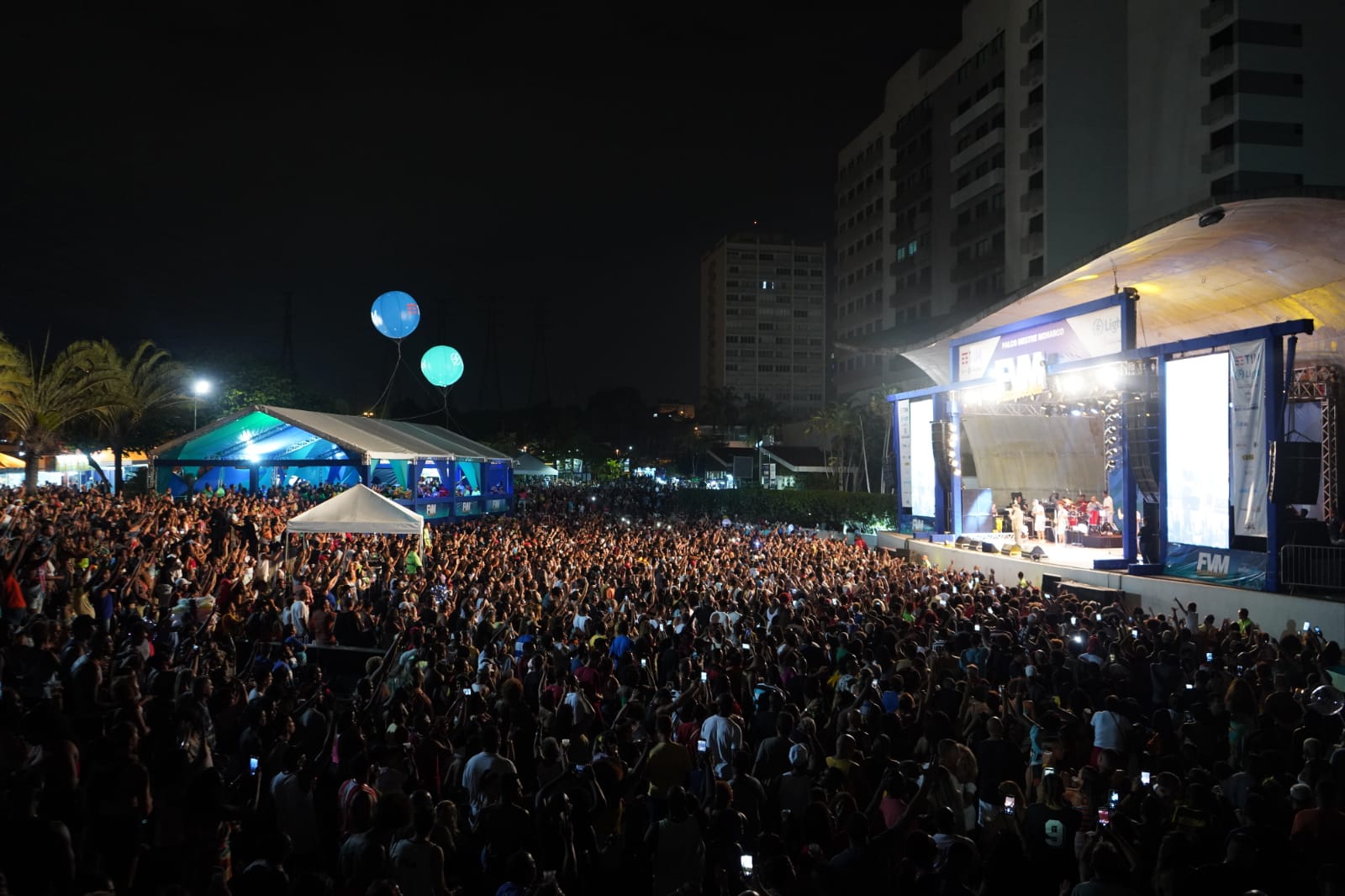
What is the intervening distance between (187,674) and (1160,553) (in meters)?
17.0

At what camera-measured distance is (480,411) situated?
104 meters

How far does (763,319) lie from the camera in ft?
421

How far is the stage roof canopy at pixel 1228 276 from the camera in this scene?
15.7 m

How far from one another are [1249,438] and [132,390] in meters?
35.7

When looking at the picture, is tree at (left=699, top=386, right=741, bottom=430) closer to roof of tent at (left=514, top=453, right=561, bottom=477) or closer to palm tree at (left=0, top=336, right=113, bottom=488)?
roof of tent at (left=514, top=453, right=561, bottom=477)

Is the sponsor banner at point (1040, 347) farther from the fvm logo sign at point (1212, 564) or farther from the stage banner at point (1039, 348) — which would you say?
the fvm logo sign at point (1212, 564)

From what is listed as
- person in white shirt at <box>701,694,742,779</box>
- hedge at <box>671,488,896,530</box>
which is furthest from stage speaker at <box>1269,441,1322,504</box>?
hedge at <box>671,488,896,530</box>

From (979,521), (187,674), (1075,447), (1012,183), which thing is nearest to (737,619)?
(187,674)

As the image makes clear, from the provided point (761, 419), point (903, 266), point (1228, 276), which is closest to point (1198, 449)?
point (1228, 276)

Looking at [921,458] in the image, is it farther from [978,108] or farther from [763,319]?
[763,319]

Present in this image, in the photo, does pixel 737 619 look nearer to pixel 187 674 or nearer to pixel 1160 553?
pixel 187 674

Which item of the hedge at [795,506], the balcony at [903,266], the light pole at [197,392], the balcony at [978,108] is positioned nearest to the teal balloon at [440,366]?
the light pole at [197,392]

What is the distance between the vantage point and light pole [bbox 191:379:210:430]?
1155 inches

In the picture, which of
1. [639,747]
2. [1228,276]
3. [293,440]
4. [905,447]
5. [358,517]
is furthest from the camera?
[293,440]
